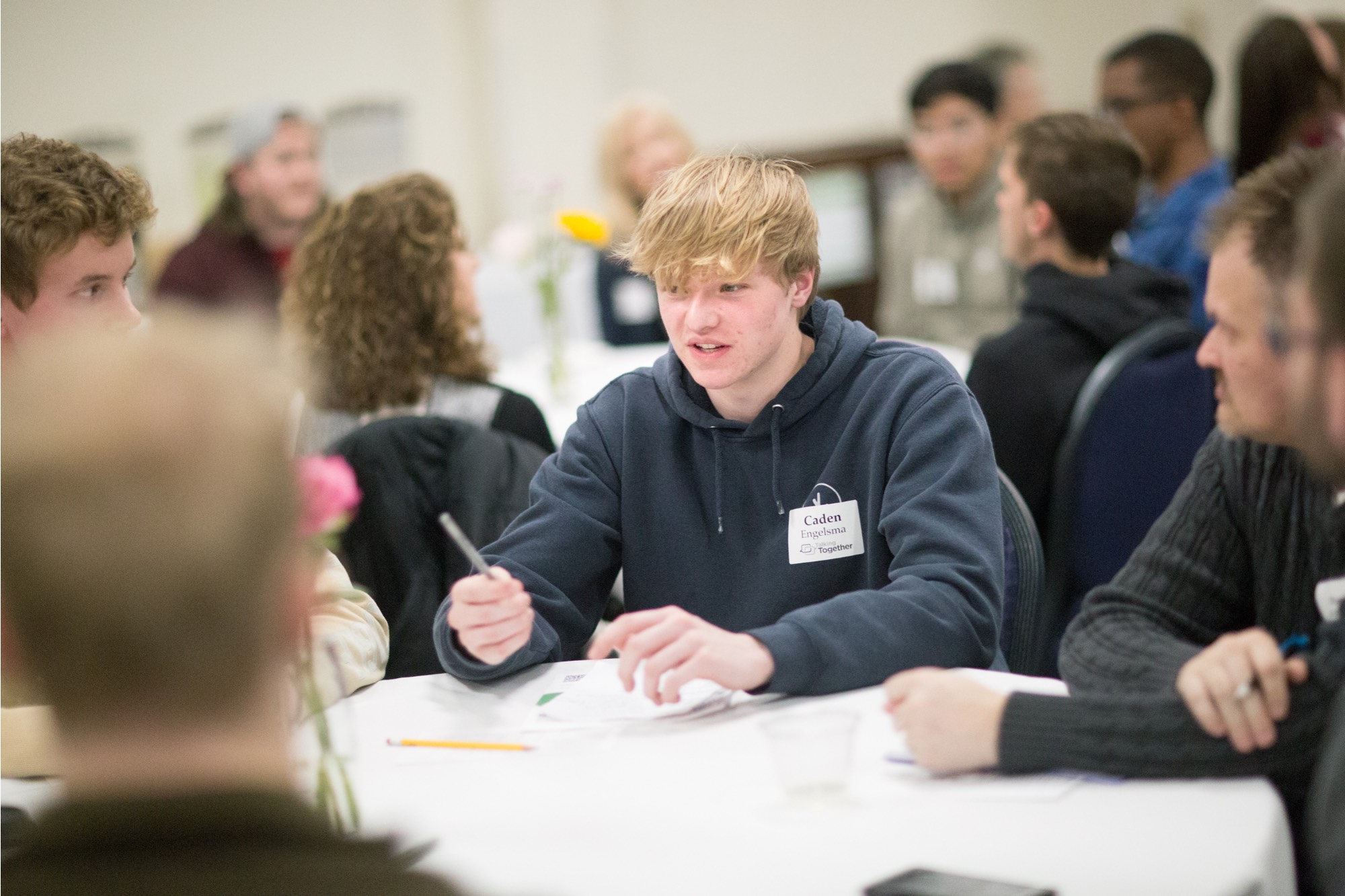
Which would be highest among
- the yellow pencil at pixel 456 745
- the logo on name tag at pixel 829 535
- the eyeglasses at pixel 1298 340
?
the eyeglasses at pixel 1298 340

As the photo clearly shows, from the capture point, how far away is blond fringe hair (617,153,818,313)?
1879 mm

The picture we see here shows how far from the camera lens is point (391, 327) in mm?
2557

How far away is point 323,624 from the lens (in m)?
1.69

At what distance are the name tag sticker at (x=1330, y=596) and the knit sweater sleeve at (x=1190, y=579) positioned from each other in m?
0.13

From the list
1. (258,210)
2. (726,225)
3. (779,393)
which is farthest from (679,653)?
(258,210)

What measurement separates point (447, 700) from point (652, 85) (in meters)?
5.43

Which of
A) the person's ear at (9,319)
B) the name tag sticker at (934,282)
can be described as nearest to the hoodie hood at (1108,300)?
the name tag sticker at (934,282)

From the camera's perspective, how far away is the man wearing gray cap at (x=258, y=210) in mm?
4711

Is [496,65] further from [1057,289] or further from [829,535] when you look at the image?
[829,535]

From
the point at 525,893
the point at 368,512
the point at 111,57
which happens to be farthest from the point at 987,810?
the point at 111,57

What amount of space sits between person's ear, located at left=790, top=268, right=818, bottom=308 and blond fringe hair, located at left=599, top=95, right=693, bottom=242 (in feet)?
10.6

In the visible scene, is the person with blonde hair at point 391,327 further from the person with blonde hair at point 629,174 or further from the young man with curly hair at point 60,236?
the person with blonde hair at point 629,174

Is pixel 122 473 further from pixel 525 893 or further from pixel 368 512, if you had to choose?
pixel 368 512

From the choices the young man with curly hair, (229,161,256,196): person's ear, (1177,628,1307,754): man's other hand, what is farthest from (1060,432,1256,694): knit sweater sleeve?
(229,161,256,196): person's ear
